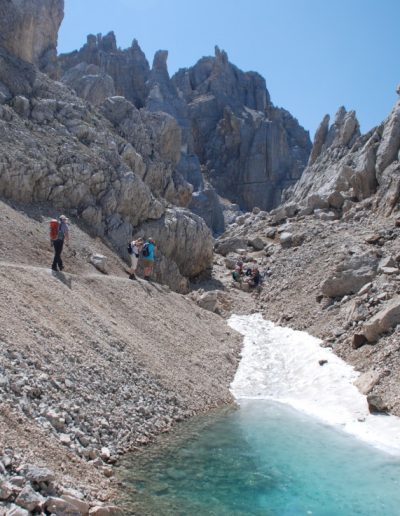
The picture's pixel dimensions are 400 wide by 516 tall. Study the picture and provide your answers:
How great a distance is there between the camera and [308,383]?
22.9 metres

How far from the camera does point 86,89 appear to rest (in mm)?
75875

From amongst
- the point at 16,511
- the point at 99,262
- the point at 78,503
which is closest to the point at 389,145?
the point at 99,262

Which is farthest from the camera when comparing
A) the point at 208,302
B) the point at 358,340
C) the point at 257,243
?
the point at 257,243

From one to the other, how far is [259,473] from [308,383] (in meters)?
9.49

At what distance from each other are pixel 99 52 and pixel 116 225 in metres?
99.0

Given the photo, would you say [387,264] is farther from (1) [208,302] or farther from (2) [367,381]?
(1) [208,302]

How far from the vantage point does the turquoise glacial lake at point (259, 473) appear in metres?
11.9

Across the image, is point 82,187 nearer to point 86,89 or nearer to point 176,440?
point 176,440

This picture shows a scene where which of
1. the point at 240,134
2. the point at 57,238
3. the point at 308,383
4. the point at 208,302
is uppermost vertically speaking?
the point at 240,134

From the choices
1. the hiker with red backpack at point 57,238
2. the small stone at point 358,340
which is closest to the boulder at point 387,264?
the small stone at point 358,340

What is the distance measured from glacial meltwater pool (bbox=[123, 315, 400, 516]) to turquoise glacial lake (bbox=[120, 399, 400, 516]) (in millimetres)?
25

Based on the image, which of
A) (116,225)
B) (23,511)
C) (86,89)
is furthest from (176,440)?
(86,89)

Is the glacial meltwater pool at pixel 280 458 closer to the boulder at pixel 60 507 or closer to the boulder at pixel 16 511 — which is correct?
the boulder at pixel 60 507

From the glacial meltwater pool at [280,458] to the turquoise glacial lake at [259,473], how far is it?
2cm
